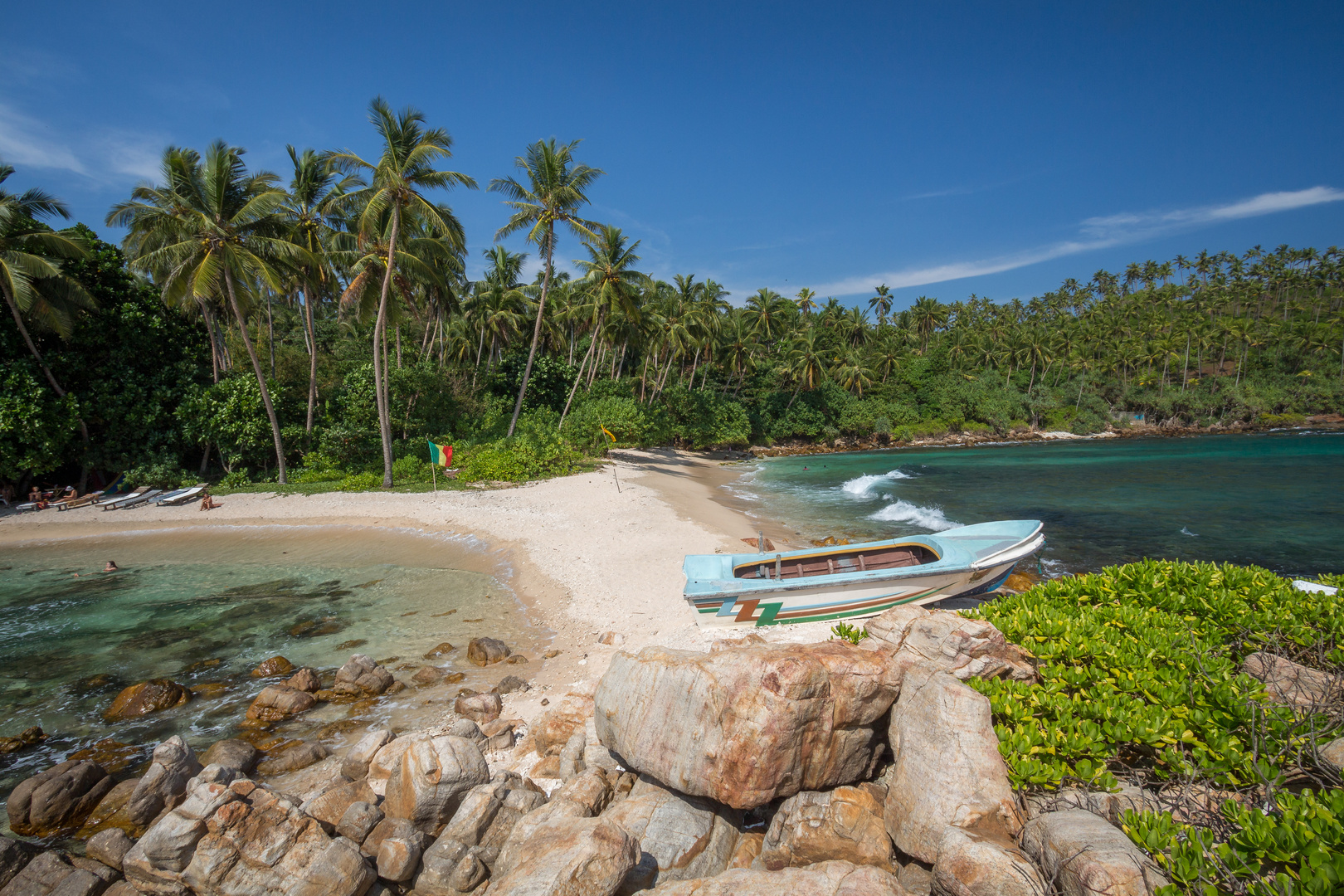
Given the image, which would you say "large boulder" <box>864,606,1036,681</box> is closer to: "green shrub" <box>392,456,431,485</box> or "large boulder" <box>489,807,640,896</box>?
"large boulder" <box>489,807,640,896</box>

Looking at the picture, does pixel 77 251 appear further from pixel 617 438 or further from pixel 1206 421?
pixel 1206 421

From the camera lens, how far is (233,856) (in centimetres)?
464

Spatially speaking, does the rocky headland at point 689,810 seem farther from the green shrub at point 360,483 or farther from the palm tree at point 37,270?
the palm tree at point 37,270

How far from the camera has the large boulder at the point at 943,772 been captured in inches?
159

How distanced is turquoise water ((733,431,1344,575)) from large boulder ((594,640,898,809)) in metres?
12.6

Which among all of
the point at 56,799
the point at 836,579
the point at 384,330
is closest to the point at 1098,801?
the point at 836,579

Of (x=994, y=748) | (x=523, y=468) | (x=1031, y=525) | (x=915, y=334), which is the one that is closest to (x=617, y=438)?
A: (x=523, y=468)

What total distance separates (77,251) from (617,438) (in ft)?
76.1

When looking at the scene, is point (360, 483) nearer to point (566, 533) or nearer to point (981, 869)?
point (566, 533)

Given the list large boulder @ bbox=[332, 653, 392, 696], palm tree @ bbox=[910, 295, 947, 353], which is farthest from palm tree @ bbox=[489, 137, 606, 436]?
palm tree @ bbox=[910, 295, 947, 353]

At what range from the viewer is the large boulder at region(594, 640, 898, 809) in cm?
454

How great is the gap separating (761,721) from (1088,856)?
7.10 feet

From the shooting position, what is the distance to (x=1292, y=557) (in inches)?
586

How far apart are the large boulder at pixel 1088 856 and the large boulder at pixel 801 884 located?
37.9 inches
